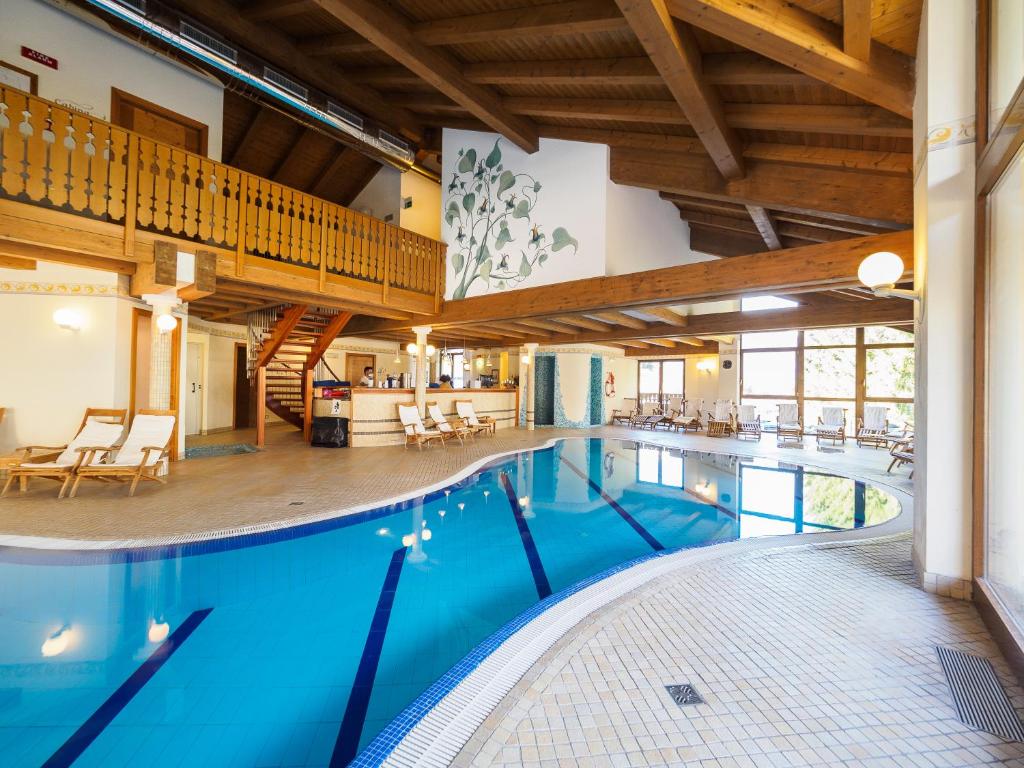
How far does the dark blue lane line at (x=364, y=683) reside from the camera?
1760 mm

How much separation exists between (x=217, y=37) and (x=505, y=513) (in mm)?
7328

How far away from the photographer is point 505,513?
501 centimetres

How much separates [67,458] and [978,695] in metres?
7.93

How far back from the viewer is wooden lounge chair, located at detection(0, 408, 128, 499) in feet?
15.7

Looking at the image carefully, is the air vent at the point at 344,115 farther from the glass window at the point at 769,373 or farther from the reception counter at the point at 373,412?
the glass window at the point at 769,373

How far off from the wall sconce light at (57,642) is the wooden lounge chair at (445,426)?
23.0 ft

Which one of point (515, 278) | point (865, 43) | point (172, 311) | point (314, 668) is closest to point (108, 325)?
point (172, 311)

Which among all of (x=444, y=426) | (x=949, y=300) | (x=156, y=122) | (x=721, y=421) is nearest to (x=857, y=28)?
(x=949, y=300)

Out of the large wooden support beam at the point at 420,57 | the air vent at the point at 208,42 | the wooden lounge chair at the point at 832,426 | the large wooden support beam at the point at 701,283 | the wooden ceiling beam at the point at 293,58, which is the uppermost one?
the wooden ceiling beam at the point at 293,58

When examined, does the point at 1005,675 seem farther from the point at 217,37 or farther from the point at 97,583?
the point at 217,37

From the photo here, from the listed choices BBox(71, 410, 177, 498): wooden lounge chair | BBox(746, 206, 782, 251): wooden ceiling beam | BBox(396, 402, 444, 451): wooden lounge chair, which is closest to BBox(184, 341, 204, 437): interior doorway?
BBox(71, 410, 177, 498): wooden lounge chair

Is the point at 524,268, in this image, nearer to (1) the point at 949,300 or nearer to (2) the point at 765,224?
(2) the point at 765,224

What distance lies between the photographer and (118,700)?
6.49ft

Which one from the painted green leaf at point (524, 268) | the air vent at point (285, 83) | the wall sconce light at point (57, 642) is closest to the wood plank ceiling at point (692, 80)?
the air vent at point (285, 83)
